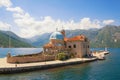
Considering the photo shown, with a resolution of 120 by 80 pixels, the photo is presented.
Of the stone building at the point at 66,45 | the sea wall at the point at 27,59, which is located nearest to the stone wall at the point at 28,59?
the sea wall at the point at 27,59

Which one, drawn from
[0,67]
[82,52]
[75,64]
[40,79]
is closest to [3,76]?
[0,67]

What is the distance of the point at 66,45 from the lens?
10788 cm

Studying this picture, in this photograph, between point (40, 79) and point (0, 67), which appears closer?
point (40, 79)

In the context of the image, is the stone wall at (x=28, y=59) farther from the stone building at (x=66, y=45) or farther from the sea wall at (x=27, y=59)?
the stone building at (x=66, y=45)

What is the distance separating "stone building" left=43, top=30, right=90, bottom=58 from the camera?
3902 inches

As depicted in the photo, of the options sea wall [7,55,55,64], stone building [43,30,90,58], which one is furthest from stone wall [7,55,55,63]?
stone building [43,30,90,58]

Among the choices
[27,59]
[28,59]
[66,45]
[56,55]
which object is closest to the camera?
[27,59]

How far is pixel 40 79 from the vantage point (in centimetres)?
5606

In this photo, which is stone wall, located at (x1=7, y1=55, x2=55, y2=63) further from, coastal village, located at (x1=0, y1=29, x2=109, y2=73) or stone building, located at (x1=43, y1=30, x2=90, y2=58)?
stone building, located at (x1=43, y1=30, x2=90, y2=58)

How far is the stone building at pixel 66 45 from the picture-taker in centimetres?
9910

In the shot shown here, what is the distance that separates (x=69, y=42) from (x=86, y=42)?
10341 millimetres

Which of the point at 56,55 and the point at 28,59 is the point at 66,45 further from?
the point at 28,59

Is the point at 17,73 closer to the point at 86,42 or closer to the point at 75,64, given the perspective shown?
the point at 75,64

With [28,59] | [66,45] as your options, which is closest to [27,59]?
[28,59]
